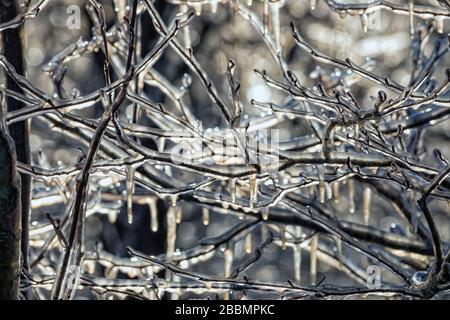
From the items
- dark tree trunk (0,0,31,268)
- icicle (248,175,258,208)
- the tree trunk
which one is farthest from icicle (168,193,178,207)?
the tree trunk

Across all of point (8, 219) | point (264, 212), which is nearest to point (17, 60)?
point (264, 212)

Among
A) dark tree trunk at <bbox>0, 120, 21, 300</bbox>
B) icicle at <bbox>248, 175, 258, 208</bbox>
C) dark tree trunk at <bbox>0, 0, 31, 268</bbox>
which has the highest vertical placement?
dark tree trunk at <bbox>0, 0, 31, 268</bbox>

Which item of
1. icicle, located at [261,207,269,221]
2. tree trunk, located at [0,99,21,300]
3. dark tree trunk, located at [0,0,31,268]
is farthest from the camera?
icicle, located at [261,207,269,221]

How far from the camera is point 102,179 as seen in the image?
6.66 meters

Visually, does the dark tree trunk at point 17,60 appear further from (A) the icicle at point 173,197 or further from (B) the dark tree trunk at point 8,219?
(B) the dark tree trunk at point 8,219

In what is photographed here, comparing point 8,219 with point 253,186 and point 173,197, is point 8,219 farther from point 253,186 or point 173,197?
point 173,197

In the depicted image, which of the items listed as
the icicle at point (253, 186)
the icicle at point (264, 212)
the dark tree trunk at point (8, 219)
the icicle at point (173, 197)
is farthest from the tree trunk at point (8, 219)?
the icicle at point (264, 212)

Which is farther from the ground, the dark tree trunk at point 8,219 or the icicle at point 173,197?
the icicle at point 173,197

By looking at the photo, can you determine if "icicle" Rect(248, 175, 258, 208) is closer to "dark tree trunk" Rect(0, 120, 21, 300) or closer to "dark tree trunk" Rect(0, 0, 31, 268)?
"dark tree trunk" Rect(0, 0, 31, 268)
